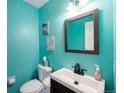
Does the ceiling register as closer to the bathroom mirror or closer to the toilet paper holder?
the bathroom mirror

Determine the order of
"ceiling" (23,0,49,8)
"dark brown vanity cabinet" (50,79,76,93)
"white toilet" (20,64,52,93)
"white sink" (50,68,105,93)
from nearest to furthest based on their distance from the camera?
"white sink" (50,68,105,93) → "dark brown vanity cabinet" (50,79,76,93) → "white toilet" (20,64,52,93) → "ceiling" (23,0,49,8)

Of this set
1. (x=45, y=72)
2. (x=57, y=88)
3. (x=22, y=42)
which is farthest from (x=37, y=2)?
(x=57, y=88)

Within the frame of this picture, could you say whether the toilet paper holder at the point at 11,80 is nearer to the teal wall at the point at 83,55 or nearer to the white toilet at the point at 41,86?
the white toilet at the point at 41,86

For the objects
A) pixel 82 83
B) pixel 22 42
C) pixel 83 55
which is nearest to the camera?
pixel 82 83

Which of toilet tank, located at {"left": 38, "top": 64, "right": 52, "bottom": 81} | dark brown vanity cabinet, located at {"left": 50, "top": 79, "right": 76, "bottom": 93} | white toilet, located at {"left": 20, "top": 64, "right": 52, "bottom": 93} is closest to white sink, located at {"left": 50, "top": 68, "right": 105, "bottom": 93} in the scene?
dark brown vanity cabinet, located at {"left": 50, "top": 79, "right": 76, "bottom": 93}

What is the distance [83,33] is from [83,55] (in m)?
0.34

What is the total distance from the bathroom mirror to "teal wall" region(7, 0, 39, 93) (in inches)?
46.3

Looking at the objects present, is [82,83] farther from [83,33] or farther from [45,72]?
[45,72]

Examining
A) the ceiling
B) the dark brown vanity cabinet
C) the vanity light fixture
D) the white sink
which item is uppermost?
the ceiling

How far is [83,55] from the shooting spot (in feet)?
4.55

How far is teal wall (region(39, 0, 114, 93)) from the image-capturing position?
1.09 meters
